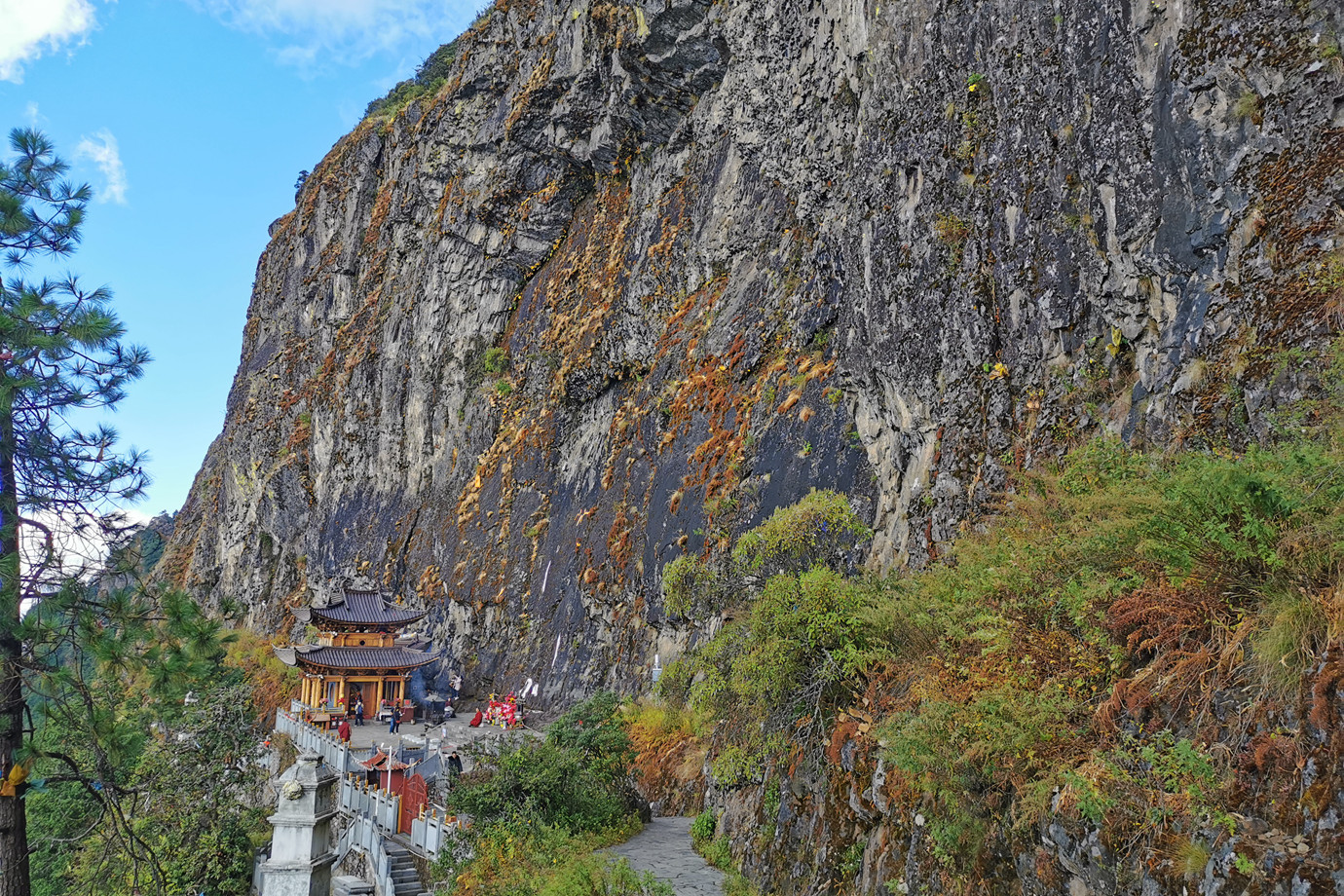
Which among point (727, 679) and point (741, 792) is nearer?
point (727, 679)

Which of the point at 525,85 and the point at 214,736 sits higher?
the point at 525,85

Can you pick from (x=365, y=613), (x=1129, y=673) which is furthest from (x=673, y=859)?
(x=365, y=613)

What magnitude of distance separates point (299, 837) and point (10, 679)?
413cm

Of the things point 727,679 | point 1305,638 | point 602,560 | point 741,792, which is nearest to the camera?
point 1305,638

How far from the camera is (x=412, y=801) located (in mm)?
14281

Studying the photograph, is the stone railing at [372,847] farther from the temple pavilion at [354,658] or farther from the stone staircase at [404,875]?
the temple pavilion at [354,658]

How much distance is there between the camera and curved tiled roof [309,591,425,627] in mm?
28391

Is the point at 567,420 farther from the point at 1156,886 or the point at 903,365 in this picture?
the point at 1156,886

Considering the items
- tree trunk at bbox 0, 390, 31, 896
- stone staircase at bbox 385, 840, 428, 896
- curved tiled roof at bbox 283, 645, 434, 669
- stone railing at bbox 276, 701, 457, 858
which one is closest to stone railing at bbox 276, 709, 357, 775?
stone railing at bbox 276, 701, 457, 858

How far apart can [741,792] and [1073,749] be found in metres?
6.56

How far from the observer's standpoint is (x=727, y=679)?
8.91 meters

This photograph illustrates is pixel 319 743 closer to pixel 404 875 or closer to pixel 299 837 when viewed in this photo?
pixel 404 875

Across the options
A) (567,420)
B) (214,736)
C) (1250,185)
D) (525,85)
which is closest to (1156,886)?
(1250,185)

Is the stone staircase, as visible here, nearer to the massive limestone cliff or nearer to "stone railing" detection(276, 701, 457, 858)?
"stone railing" detection(276, 701, 457, 858)
